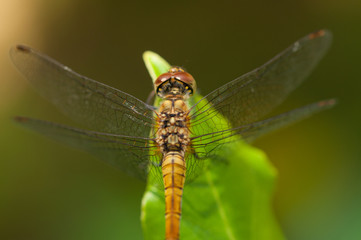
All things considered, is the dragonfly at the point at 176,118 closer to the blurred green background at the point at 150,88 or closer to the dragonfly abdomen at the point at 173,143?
the dragonfly abdomen at the point at 173,143

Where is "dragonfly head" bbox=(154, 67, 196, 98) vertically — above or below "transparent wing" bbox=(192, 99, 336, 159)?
above

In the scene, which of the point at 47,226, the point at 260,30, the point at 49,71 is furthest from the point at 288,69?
the point at 47,226

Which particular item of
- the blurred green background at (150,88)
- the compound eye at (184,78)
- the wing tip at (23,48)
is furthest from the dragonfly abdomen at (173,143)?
the wing tip at (23,48)

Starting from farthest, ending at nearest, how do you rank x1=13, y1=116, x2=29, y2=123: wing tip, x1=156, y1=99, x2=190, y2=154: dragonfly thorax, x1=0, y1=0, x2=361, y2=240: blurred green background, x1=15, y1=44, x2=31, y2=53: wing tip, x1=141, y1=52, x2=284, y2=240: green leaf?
x1=0, y1=0, x2=361, y2=240: blurred green background < x1=15, y1=44, x2=31, y2=53: wing tip < x1=13, y1=116, x2=29, y2=123: wing tip < x1=156, y1=99, x2=190, y2=154: dragonfly thorax < x1=141, y1=52, x2=284, y2=240: green leaf

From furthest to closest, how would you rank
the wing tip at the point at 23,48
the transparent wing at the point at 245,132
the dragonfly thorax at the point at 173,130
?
the wing tip at the point at 23,48 < the dragonfly thorax at the point at 173,130 < the transparent wing at the point at 245,132

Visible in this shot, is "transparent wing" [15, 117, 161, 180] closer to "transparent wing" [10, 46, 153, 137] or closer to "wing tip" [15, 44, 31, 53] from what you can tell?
"transparent wing" [10, 46, 153, 137]

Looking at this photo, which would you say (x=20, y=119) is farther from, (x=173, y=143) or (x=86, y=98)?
(x=173, y=143)

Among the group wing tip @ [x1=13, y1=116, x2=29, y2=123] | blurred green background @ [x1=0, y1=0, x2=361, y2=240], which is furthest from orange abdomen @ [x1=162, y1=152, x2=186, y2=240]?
blurred green background @ [x1=0, y1=0, x2=361, y2=240]
